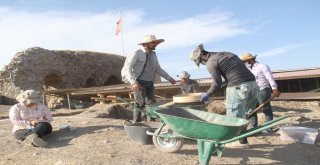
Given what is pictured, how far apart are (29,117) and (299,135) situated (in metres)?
4.99

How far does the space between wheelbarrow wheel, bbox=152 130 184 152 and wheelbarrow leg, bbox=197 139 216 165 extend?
0.94 m

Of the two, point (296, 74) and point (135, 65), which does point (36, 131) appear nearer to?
point (135, 65)

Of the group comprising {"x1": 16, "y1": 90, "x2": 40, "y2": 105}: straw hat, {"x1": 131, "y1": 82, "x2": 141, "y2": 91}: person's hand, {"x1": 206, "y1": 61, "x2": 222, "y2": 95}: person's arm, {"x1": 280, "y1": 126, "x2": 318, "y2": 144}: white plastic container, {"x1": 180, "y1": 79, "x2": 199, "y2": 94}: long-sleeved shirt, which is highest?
{"x1": 206, "y1": 61, "x2": 222, "y2": 95}: person's arm

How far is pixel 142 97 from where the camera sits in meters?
6.89

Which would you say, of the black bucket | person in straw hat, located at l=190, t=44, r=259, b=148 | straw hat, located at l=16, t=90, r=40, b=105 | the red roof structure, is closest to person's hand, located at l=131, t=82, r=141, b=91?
the black bucket

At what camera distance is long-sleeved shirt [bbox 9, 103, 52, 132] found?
22.4ft

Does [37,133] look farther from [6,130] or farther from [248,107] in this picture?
[248,107]

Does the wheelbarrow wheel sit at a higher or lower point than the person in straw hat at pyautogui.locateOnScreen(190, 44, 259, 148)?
lower

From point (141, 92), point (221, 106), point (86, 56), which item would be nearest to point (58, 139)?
point (141, 92)

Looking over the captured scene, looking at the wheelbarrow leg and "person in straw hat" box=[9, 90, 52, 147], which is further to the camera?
"person in straw hat" box=[9, 90, 52, 147]

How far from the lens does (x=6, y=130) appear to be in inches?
322

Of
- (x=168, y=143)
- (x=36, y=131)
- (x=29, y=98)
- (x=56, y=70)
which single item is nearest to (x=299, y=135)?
(x=168, y=143)

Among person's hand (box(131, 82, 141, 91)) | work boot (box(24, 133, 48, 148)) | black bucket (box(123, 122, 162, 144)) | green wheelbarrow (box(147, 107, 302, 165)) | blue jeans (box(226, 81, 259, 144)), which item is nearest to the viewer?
green wheelbarrow (box(147, 107, 302, 165))

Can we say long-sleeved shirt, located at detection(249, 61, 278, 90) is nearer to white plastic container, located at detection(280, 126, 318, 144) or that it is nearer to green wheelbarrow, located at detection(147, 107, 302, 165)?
white plastic container, located at detection(280, 126, 318, 144)
